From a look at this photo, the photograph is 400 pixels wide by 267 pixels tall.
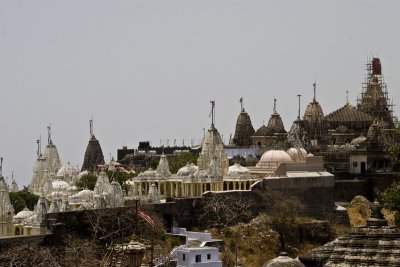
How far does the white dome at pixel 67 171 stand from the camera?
6162cm

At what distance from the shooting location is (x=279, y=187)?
50.7 metres

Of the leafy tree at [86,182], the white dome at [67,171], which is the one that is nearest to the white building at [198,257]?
the leafy tree at [86,182]

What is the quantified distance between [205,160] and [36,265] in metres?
21.7

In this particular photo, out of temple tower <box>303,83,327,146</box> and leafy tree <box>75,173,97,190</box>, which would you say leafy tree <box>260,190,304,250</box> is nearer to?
leafy tree <box>75,173,97,190</box>

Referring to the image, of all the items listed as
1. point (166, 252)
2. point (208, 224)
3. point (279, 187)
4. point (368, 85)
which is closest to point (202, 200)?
point (208, 224)

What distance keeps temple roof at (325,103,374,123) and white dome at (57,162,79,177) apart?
1852 cm

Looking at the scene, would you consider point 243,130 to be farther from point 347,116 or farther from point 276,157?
point 276,157

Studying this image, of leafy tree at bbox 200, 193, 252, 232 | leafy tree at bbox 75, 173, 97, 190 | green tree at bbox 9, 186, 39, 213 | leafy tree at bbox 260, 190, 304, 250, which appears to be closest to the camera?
leafy tree at bbox 200, 193, 252, 232

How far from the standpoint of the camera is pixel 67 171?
62.4 m

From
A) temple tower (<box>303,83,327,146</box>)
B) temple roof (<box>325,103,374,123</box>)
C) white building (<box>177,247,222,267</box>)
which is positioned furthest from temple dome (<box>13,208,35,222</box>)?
temple roof (<box>325,103,374,123</box>)

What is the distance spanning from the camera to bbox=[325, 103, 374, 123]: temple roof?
74.1 meters

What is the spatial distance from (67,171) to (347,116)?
2114 cm

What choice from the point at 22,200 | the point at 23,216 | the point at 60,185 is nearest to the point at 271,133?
the point at 60,185

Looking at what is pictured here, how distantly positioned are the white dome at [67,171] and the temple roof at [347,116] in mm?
18517
